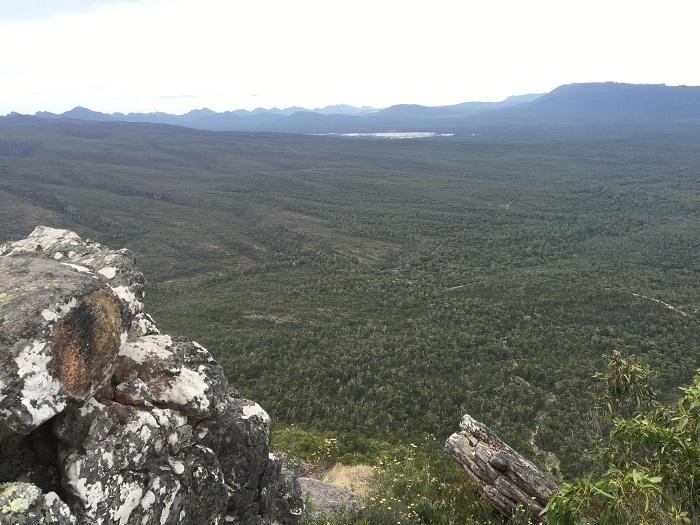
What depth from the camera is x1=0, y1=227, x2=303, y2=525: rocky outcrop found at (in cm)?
575

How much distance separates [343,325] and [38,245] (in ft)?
128

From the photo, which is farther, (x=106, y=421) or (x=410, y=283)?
(x=410, y=283)

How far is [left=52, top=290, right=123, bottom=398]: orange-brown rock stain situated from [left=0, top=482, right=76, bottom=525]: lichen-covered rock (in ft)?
4.10

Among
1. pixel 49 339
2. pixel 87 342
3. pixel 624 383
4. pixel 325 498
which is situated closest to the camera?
pixel 49 339

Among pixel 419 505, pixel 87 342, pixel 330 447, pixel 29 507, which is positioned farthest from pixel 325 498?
pixel 29 507

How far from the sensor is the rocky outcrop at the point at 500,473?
39.5 feet

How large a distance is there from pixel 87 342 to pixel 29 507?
6.91 feet

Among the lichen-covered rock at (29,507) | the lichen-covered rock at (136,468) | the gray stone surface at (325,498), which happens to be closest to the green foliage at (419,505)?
the gray stone surface at (325,498)

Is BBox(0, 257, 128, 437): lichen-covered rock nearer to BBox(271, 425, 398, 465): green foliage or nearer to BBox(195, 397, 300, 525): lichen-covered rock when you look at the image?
BBox(195, 397, 300, 525): lichen-covered rock

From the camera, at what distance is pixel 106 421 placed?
6602 millimetres

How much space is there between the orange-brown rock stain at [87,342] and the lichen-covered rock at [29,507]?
1.25m

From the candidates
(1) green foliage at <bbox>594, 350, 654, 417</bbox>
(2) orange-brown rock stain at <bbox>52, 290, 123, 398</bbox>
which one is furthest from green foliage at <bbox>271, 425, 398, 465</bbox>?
(2) orange-brown rock stain at <bbox>52, 290, 123, 398</bbox>

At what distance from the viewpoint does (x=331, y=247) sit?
88.3 meters

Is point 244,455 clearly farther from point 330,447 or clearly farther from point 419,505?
point 330,447
